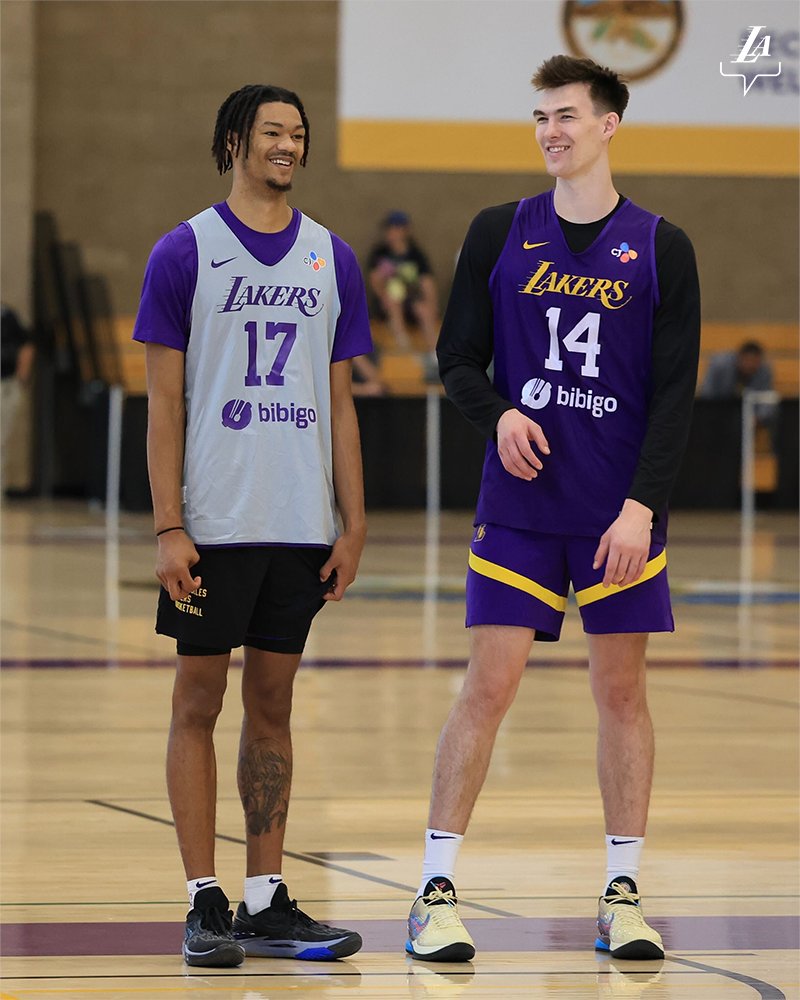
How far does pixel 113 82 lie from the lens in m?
22.6

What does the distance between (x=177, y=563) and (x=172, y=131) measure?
19.2 metres

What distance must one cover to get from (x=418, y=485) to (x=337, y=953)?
1651cm

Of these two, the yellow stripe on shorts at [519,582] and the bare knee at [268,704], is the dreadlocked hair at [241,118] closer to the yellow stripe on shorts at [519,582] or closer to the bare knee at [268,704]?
the yellow stripe on shorts at [519,582]

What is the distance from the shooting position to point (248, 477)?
13.4ft

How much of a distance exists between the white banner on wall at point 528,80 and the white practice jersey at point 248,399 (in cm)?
1282

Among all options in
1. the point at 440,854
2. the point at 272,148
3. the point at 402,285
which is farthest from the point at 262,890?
the point at 402,285

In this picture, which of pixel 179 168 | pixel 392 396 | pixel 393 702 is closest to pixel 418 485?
pixel 392 396

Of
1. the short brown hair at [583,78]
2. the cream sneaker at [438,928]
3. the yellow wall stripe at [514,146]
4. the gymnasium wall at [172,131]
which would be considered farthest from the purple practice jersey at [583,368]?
the gymnasium wall at [172,131]

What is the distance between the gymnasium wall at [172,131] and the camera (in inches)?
884

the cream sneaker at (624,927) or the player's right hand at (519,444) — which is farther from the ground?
the player's right hand at (519,444)

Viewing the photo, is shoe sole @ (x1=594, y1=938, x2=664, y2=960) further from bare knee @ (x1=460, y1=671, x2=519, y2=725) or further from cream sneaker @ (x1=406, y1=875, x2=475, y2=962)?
bare knee @ (x1=460, y1=671, x2=519, y2=725)

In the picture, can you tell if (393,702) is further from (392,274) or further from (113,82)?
(113,82)

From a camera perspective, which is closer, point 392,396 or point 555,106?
point 555,106

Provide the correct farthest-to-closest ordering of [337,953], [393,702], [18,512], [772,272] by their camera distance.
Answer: [772,272] → [18,512] → [393,702] → [337,953]
